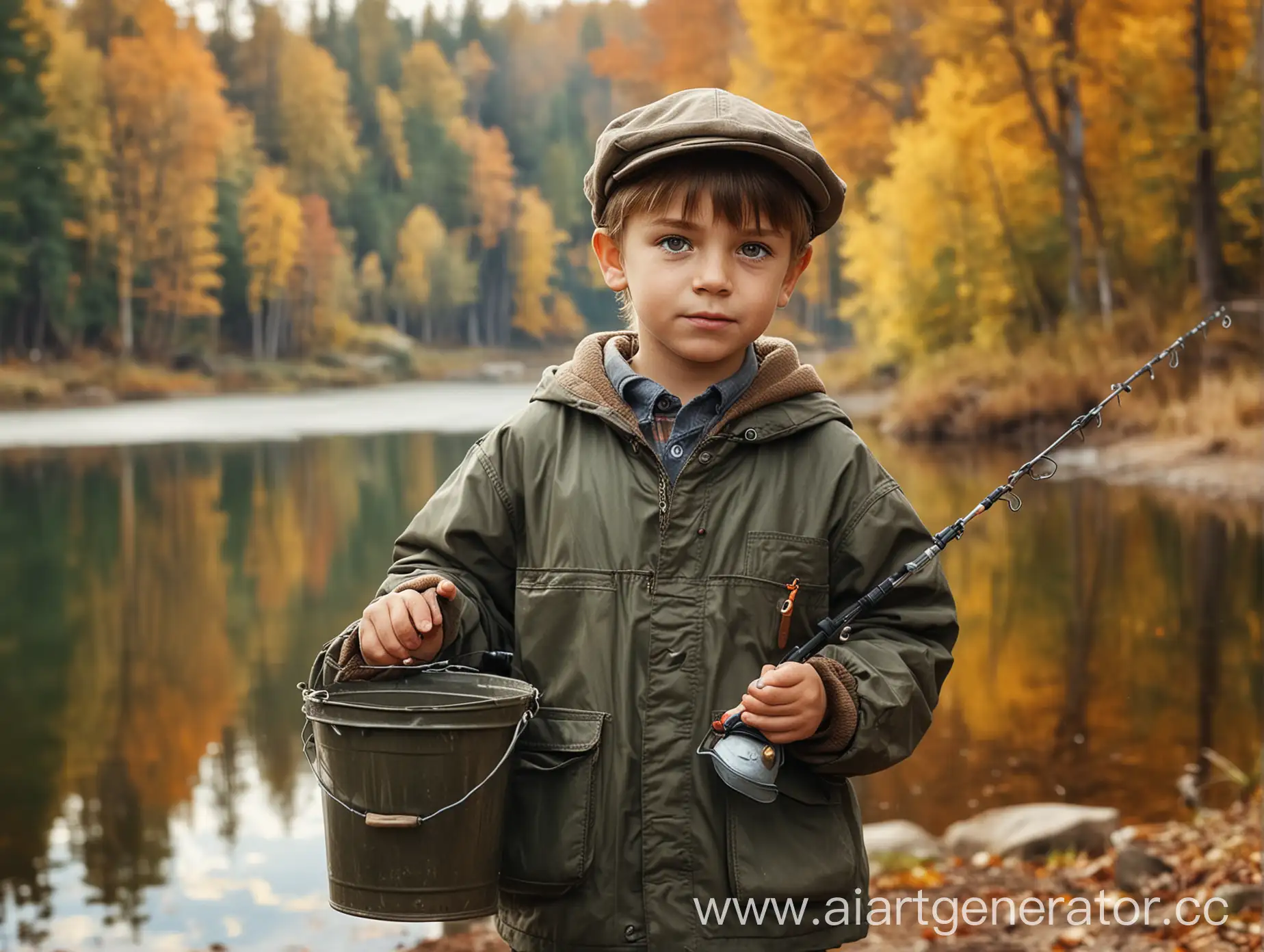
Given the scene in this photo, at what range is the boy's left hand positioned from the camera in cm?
112

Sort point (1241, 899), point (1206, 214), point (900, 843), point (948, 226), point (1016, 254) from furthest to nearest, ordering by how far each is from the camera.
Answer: point (948, 226)
point (1016, 254)
point (1206, 214)
point (900, 843)
point (1241, 899)

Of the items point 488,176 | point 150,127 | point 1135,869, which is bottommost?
point 1135,869

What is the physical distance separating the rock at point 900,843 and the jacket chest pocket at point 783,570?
271cm

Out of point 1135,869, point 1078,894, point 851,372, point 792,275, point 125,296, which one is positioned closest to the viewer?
point 792,275

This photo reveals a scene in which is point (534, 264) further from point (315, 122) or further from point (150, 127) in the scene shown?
point (150, 127)

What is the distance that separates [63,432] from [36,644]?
3.59ft

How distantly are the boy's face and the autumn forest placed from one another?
5.63 metres

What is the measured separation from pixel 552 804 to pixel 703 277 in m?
0.48

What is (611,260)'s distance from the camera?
4.40 feet

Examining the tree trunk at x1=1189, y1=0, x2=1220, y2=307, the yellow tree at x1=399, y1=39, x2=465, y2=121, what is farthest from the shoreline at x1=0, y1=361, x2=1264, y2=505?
the yellow tree at x1=399, y1=39, x2=465, y2=121

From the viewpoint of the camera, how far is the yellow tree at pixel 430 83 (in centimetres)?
702

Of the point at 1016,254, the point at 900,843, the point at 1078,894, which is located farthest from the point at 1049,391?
the point at 1078,894

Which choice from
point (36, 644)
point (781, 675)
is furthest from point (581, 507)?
point (36, 644)

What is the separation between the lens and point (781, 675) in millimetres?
1117
